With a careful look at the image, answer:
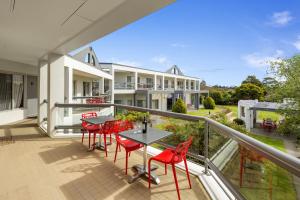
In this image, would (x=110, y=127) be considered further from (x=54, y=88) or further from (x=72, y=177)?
(x=54, y=88)

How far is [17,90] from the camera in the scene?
851 cm

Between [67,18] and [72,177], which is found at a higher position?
[67,18]

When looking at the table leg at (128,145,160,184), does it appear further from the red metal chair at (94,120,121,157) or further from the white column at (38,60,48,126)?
the white column at (38,60,48,126)

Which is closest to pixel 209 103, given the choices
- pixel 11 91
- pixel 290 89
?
pixel 290 89

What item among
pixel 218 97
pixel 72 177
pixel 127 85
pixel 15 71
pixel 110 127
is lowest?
pixel 72 177

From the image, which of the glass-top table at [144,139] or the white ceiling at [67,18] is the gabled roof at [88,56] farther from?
the glass-top table at [144,139]

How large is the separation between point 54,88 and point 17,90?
4.38 meters

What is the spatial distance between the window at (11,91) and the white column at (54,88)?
356cm

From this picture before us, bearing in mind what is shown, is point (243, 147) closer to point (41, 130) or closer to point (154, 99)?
point (41, 130)

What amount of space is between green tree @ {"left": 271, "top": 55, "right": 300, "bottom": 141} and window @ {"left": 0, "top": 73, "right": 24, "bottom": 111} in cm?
1388

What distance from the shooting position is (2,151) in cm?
438

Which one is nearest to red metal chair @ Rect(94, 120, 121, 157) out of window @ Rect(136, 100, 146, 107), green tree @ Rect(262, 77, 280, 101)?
green tree @ Rect(262, 77, 280, 101)

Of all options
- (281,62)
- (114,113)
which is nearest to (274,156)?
(114,113)

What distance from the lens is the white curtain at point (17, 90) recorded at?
8273mm
